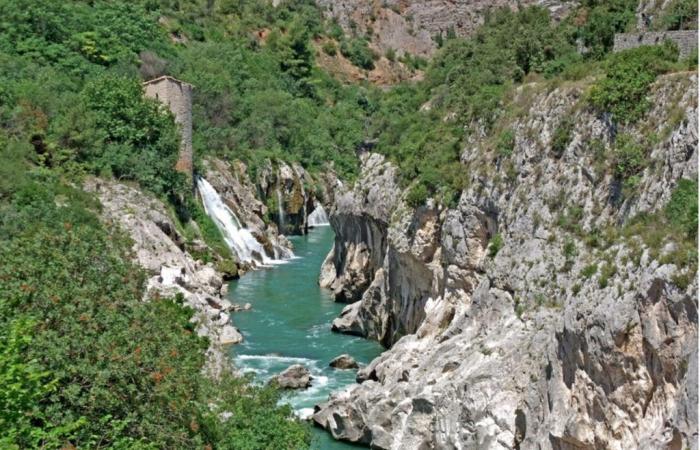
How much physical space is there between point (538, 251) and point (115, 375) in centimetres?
1004

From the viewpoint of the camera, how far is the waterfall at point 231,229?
148 ft

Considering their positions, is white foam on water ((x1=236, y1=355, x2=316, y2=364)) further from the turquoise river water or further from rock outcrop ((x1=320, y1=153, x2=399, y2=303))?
rock outcrop ((x1=320, y1=153, x2=399, y2=303))

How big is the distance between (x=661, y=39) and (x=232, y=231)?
26.6 metres

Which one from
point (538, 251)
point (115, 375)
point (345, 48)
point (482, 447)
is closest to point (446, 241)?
point (538, 251)

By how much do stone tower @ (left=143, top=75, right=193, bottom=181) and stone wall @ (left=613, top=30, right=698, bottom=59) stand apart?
24.7m

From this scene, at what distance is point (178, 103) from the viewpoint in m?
46.0

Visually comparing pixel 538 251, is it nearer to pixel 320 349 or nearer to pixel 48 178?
pixel 320 349

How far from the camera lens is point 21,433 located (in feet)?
41.7

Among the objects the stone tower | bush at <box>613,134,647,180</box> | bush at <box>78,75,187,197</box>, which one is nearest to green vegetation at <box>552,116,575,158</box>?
bush at <box>613,134,647,180</box>

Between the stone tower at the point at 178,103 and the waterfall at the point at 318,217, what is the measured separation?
44.2ft

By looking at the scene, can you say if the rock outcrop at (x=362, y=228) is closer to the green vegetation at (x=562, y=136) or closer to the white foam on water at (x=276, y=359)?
the white foam on water at (x=276, y=359)

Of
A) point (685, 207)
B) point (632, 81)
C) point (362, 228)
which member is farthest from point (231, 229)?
point (685, 207)

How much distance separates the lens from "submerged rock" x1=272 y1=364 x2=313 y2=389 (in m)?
25.1

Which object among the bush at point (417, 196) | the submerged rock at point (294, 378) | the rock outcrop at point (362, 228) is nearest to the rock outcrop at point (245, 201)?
the rock outcrop at point (362, 228)
